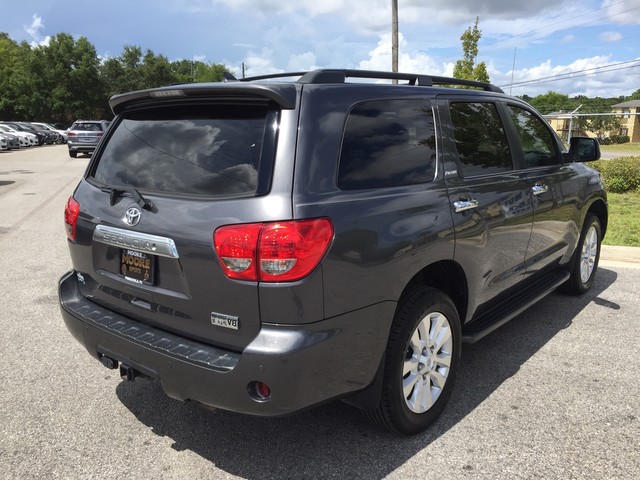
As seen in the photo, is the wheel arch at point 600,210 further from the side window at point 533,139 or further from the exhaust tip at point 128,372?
the exhaust tip at point 128,372

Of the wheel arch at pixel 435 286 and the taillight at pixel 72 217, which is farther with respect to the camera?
the taillight at pixel 72 217

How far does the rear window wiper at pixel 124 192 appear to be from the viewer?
2580 mm

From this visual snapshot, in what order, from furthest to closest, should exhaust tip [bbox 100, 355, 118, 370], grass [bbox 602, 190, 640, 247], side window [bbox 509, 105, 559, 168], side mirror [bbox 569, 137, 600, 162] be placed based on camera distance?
grass [bbox 602, 190, 640, 247], side mirror [bbox 569, 137, 600, 162], side window [bbox 509, 105, 559, 168], exhaust tip [bbox 100, 355, 118, 370]

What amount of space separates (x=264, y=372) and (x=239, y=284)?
379mm

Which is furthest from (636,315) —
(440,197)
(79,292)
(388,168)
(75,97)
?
(75,97)

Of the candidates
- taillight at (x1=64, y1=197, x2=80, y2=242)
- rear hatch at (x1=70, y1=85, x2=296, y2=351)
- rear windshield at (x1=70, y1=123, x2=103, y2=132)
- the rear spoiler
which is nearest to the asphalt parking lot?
rear hatch at (x1=70, y1=85, x2=296, y2=351)

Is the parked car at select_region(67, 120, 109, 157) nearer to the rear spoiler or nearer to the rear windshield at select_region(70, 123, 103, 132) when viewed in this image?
the rear windshield at select_region(70, 123, 103, 132)

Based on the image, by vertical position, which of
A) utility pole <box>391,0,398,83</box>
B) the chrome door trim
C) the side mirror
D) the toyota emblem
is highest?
utility pole <box>391,0,398,83</box>

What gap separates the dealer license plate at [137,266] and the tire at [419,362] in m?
1.22

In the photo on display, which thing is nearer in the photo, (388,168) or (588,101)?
(388,168)

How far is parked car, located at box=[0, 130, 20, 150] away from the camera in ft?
105

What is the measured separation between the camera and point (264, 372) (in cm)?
222

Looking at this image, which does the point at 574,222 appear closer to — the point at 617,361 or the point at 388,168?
the point at 617,361

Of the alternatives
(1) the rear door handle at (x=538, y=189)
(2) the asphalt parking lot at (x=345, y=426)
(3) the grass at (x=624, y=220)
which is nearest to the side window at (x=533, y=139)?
(1) the rear door handle at (x=538, y=189)
